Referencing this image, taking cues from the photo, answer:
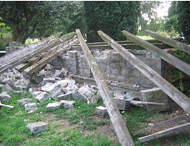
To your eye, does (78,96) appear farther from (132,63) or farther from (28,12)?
(28,12)

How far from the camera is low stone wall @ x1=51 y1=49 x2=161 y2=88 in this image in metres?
5.35

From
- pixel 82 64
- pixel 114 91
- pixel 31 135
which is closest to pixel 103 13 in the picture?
pixel 82 64

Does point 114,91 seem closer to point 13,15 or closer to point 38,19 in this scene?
point 13,15

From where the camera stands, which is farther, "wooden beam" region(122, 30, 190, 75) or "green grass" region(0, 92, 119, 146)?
"wooden beam" region(122, 30, 190, 75)

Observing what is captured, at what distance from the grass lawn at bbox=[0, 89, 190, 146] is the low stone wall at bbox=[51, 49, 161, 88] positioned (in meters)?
1.14

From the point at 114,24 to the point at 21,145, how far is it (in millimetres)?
13408

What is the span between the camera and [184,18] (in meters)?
6.56

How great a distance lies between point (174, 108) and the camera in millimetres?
4695

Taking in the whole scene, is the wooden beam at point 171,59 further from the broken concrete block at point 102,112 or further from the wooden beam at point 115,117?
the broken concrete block at point 102,112

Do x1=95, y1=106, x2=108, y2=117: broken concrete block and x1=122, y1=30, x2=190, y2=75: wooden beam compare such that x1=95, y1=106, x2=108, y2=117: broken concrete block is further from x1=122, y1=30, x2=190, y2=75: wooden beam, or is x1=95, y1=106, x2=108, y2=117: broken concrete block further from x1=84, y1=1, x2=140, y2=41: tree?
x1=84, y1=1, x2=140, y2=41: tree

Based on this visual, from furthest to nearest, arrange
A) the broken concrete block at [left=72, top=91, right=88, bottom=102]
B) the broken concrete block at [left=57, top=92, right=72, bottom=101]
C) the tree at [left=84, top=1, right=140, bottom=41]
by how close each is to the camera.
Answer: the tree at [left=84, top=1, right=140, bottom=41] → the broken concrete block at [left=57, top=92, right=72, bottom=101] → the broken concrete block at [left=72, top=91, right=88, bottom=102]

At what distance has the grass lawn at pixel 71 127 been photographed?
10.7ft

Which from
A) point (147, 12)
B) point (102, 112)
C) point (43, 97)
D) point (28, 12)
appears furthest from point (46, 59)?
point (147, 12)

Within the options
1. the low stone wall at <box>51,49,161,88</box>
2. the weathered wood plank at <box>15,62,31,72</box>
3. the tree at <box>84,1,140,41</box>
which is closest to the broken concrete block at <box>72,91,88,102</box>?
the low stone wall at <box>51,49,161,88</box>
